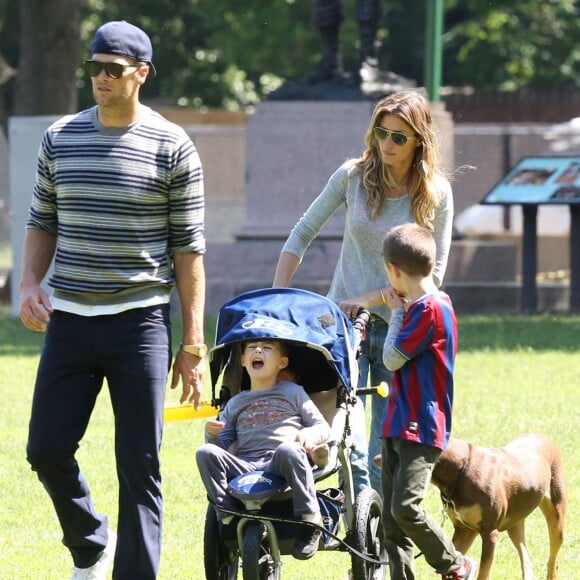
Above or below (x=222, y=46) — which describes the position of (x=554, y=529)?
below

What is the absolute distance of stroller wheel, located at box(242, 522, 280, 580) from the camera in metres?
5.08

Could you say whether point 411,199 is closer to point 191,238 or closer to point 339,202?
point 339,202

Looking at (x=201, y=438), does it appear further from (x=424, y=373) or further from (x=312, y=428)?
(x=424, y=373)

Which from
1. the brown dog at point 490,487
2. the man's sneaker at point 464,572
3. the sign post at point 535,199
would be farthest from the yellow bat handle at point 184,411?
the sign post at point 535,199

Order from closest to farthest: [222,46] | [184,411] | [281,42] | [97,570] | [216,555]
Result: 1. [216,555]
2. [97,570]
3. [184,411]
4. [281,42]
5. [222,46]

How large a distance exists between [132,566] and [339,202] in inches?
70.3

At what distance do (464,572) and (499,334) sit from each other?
935 centimetres

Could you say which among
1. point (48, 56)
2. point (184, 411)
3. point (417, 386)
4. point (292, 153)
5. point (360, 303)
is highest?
point (48, 56)

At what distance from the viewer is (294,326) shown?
5461mm

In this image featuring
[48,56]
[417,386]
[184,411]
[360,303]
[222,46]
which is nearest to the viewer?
[417,386]

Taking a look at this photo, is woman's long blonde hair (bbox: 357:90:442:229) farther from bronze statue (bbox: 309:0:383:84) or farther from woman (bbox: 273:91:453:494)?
bronze statue (bbox: 309:0:383:84)

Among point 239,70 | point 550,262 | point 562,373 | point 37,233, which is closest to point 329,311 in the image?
point 37,233

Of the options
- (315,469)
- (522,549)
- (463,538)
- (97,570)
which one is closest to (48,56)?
(97,570)

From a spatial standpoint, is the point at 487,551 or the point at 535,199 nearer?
the point at 487,551
